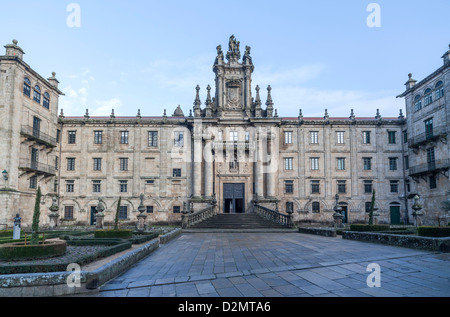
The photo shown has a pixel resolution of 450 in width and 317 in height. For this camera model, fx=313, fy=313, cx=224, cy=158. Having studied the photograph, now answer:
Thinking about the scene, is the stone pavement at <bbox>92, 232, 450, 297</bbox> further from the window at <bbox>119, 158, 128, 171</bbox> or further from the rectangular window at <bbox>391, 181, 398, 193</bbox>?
the rectangular window at <bbox>391, 181, 398, 193</bbox>

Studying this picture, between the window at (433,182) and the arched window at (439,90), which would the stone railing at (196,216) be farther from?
the arched window at (439,90)

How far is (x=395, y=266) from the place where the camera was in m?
8.85

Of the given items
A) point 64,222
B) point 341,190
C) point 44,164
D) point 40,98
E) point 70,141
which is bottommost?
point 64,222

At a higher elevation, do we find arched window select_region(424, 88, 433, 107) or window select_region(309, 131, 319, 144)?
arched window select_region(424, 88, 433, 107)

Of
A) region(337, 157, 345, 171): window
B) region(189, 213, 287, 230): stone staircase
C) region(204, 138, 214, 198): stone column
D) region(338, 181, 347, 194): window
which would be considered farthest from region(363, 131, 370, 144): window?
region(204, 138, 214, 198): stone column

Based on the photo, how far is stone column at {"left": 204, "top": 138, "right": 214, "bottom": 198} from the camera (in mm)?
36500

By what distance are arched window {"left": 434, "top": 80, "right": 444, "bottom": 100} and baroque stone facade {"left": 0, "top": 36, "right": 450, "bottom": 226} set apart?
574 centimetres

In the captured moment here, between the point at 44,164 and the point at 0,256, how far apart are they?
2736 cm

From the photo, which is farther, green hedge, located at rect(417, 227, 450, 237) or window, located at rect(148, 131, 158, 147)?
window, located at rect(148, 131, 158, 147)

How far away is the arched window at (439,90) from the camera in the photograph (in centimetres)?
3184

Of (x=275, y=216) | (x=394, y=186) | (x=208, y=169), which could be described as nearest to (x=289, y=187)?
(x=208, y=169)
